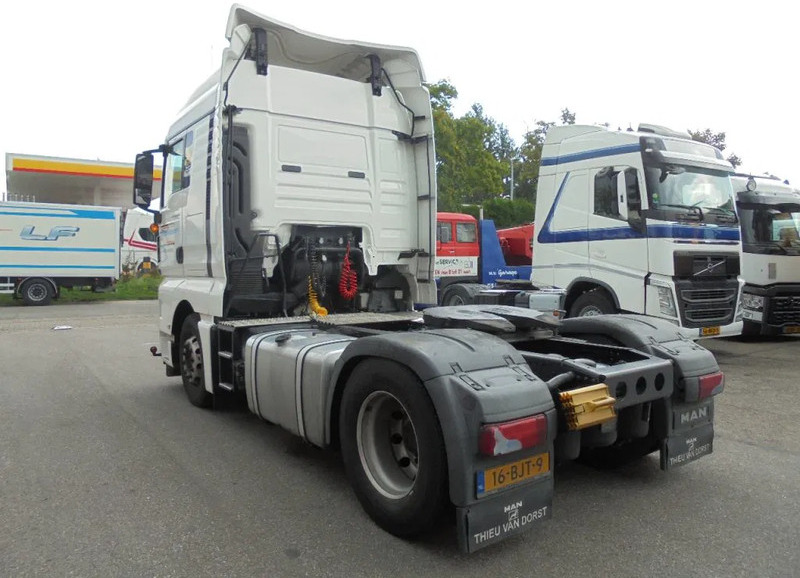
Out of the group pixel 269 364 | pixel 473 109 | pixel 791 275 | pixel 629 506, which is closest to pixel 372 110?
pixel 269 364

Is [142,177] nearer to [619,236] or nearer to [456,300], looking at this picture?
[619,236]

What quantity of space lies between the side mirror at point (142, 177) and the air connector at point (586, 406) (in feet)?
16.9

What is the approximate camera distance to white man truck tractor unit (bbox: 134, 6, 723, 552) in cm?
293

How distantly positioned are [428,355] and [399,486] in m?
0.86

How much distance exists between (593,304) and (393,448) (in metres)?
6.29

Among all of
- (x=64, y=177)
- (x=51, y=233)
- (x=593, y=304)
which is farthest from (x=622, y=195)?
(x=64, y=177)

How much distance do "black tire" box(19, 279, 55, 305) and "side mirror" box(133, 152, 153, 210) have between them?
17387 mm

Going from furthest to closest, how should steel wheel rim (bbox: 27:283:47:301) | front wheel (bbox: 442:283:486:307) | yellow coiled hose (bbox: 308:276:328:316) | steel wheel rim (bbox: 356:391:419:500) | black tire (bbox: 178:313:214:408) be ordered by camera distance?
steel wheel rim (bbox: 27:283:47:301) < front wheel (bbox: 442:283:486:307) < black tire (bbox: 178:313:214:408) < yellow coiled hose (bbox: 308:276:328:316) < steel wheel rim (bbox: 356:391:419:500)

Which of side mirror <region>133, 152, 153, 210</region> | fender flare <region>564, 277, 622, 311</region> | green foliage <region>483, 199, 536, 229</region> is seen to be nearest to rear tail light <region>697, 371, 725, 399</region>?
fender flare <region>564, 277, 622, 311</region>

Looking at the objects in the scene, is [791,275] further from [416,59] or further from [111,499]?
[111,499]

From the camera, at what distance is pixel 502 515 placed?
2.85 meters

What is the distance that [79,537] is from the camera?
3.30 m

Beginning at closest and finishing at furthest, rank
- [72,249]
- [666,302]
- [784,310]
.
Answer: [666,302] → [784,310] → [72,249]

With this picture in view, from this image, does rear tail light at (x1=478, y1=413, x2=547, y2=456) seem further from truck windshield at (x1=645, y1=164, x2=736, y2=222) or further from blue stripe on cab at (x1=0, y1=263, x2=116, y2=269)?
blue stripe on cab at (x1=0, y1=263, x2=116, y2=269)
